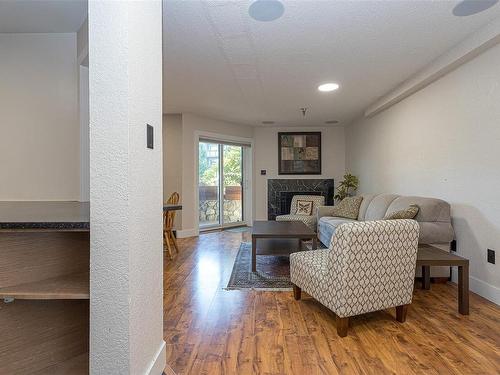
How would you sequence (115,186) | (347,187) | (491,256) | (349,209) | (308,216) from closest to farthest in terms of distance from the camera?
1. (115,186)
2. (491,256)
3. (349,209)
4. (308,216)
5. (347,187)

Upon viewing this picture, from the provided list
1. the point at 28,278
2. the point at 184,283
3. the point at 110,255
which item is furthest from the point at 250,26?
the point at 184,283

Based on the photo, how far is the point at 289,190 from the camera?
6801 mm

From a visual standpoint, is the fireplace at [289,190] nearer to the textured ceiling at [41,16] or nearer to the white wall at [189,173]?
the white wall at [189,173]

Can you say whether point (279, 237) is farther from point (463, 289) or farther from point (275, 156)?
point (275, 156)

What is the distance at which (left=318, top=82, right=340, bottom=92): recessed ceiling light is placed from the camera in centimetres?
384

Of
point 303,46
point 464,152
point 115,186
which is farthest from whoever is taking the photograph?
point 464,152

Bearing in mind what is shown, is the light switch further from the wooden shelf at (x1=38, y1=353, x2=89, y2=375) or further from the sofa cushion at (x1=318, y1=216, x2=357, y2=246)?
the sofa cushion at (x1=318, y1=216, x2=357, y2=246)

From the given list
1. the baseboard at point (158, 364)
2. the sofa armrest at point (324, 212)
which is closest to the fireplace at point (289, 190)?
the sofa armrest at point (324, 212)

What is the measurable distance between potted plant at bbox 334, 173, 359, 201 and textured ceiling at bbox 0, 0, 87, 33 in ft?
17.0

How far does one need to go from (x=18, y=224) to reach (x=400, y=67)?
11.9 ft

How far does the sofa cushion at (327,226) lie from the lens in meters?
4.13

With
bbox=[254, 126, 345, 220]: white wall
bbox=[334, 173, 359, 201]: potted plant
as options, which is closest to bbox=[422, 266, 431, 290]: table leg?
bbox=[334, 173, 359, 201]: potted plant

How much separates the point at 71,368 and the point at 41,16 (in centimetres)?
237

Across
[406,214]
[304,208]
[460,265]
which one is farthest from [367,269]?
[304,208]
